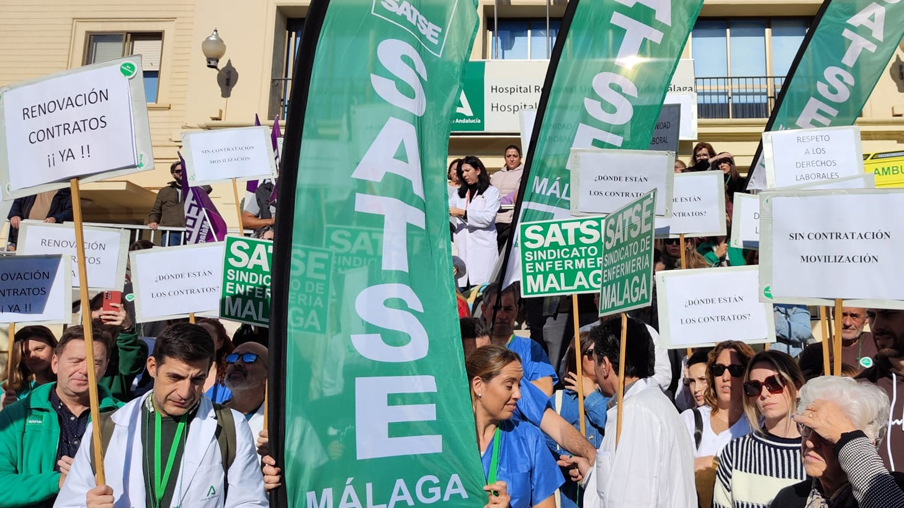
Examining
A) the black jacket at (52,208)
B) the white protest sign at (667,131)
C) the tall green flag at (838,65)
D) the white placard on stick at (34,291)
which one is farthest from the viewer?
the white protest sign at (667,131)

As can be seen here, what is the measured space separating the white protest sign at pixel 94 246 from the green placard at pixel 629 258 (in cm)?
393

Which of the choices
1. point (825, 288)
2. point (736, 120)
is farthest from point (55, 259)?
point (736, 120)

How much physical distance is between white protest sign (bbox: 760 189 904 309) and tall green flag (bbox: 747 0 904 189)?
16.0 feet

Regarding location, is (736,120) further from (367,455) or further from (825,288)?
(367,455)

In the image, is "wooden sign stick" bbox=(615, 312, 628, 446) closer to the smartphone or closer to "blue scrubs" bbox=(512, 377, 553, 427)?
"blue scrubs" bbox=(512, 377, 553, 427)

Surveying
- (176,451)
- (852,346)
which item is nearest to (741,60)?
(852,346)

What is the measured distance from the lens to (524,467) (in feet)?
14.9

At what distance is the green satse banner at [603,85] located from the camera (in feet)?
26.5

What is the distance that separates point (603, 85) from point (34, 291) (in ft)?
15.5

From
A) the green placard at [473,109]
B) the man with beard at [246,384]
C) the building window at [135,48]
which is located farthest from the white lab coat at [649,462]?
the building window at [135,48]

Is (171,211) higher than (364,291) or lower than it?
higher

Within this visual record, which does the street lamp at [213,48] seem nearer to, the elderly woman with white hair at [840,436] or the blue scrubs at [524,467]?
the blue scrubs at [524,467]

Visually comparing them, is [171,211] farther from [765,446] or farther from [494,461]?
[765,446]

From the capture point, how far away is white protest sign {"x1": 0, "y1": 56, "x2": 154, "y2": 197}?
427 centimetres
